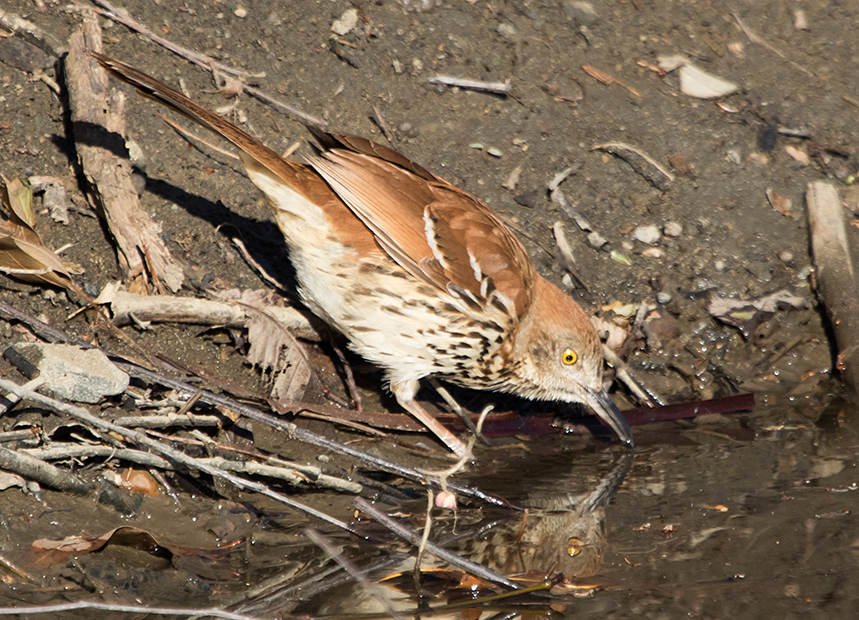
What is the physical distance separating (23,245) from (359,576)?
2.08m

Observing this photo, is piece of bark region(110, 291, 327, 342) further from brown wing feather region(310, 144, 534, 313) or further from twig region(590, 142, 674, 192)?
twig region(590, 142, 674, 192)

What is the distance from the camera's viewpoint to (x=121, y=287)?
12.3 feet

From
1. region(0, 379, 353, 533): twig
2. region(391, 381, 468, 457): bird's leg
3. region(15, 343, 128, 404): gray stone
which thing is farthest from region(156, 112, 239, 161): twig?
region(0, 379, 353, 533): twig

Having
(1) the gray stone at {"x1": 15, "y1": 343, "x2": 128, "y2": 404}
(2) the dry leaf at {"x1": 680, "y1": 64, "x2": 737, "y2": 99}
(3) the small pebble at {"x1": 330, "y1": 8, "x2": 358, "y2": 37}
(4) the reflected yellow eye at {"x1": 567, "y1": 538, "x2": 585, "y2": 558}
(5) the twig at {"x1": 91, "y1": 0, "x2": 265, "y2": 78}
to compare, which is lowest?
(4) the reflected yellow eye at {"x1": 567, "y1": 538, "x2": 585, "y2": 558}

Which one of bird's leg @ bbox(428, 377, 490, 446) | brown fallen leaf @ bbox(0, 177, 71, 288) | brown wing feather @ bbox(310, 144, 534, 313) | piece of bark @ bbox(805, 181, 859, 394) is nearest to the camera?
brown fallen leaf @ bbox(0, 177, 71, 288)

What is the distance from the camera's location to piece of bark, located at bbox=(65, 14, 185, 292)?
3.81m

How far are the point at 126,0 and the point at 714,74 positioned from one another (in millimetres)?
3875

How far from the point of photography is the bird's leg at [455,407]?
4.05 meters

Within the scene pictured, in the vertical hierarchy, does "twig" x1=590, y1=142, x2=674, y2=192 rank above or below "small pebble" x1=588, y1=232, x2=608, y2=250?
above

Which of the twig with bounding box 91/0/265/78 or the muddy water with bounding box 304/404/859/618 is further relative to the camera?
the twig with bounding box 91/0/265/78

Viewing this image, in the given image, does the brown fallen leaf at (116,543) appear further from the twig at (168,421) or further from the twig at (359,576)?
the twig at (168,421)

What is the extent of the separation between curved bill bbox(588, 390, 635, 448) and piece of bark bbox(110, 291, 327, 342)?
1562mm

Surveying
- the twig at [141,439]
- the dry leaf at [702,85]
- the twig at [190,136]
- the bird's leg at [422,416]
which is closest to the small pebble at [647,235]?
the dry leaf at [702,85]

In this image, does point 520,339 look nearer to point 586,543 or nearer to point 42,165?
point 586,543
